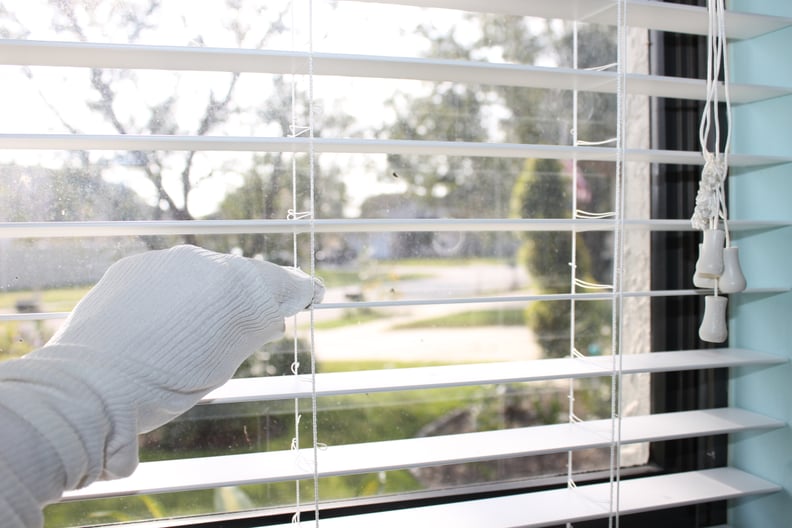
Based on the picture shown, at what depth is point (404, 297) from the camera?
1326mm

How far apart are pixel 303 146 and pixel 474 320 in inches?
23.5

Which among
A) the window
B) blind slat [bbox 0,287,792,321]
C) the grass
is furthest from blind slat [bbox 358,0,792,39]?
the grass

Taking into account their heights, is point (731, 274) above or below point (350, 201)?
below

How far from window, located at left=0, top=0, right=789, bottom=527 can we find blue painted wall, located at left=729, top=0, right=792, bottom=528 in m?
0.06

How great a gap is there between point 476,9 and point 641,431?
2.96 feet

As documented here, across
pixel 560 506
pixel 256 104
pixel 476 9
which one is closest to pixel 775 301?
pixel 560 506

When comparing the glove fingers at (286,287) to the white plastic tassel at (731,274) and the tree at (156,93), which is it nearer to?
the tree at (156,93)

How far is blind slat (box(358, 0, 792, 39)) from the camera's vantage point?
112cm

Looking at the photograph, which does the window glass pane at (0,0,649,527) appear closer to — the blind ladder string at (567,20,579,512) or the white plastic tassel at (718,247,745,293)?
the blind ladder string at (567,20,579,512)

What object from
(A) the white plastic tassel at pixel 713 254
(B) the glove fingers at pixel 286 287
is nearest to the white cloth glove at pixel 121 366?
(B) the glove fingers at pixel 286 287

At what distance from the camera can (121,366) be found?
0.58 metres

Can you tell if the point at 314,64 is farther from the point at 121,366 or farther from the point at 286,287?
the point at 121,366

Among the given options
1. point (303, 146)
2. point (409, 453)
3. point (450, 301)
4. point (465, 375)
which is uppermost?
point (303, 146)

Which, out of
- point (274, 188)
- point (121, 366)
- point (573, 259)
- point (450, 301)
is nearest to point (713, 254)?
point (573, 259)
